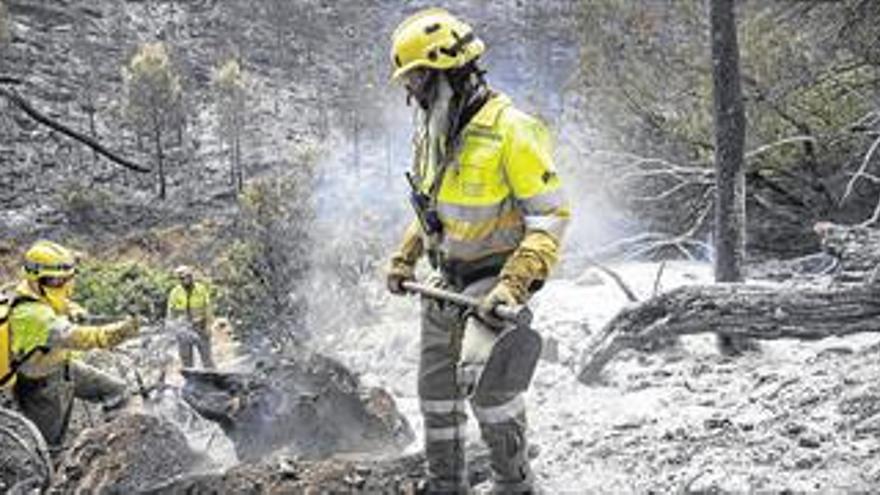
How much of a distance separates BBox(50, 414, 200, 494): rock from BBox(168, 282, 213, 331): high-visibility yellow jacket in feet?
19.2

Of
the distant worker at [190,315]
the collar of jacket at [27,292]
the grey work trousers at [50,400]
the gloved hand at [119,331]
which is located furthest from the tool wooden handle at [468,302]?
the distant worker at [190,315]

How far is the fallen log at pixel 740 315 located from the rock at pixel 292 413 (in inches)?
53.3

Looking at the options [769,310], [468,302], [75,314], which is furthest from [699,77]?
[468,302]

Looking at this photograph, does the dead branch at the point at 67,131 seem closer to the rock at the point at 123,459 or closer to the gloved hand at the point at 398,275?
the gloved hand at the point at 398,275

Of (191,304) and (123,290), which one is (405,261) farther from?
(123,290)

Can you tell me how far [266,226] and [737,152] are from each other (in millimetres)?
8357

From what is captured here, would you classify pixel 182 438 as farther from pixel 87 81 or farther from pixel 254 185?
pixel 87 81

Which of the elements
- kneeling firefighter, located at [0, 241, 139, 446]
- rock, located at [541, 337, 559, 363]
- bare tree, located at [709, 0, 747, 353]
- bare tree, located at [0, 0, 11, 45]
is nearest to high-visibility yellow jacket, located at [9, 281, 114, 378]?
kneeling firefighter, located at [0, 241, 139, 446]

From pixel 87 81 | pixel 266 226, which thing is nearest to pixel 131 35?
pixel 87 81

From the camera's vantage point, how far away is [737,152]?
21.4 ft

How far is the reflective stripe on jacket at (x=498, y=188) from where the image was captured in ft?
12.0

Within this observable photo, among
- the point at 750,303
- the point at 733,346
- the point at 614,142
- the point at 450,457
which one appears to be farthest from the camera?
the point at 614,142

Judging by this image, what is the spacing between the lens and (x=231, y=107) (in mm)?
33781

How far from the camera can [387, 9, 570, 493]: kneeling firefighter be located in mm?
3652
